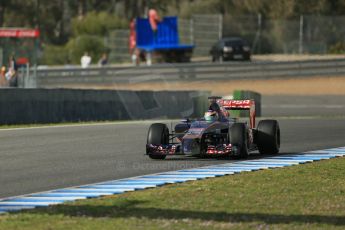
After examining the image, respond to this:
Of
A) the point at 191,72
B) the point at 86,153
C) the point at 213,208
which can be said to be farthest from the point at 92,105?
the point at 213,208

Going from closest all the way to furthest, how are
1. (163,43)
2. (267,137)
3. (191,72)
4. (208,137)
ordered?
(208,137) → (267,137) → (191,72) → (163,43)

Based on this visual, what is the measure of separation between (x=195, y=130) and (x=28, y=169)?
103 inches

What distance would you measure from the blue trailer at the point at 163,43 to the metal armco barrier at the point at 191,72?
658 centimetres

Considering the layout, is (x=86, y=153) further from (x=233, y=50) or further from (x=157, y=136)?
(x=233, y=50)

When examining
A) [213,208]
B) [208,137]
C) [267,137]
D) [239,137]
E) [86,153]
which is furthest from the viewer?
[86,153]

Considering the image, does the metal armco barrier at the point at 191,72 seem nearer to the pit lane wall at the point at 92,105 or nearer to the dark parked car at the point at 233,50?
the dark parked car at the point at 233,50

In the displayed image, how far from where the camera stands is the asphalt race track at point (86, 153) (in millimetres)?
12662

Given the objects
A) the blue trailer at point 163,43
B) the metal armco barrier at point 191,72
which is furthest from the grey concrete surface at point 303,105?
the blue trailer at point 163,43

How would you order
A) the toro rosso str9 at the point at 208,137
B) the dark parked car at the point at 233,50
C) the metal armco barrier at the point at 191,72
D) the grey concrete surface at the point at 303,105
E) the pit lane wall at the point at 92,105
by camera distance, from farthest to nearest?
the dark parked car at the point at 233,50, the metal armco barrier at the point at 191,72, the grey concrete surface at the point at 303,105, the pit lane wall at the point at 92,105, the toro rosso str9 at the point at 208,137

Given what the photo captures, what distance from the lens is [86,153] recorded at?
53.8ft

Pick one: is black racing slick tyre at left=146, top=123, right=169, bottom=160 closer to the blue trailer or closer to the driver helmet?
the driver helmet

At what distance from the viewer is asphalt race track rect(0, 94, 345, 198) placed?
12.7 metres

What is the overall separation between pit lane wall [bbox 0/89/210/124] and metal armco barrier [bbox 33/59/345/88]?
44.3 ft

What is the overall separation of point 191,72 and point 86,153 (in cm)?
2851
